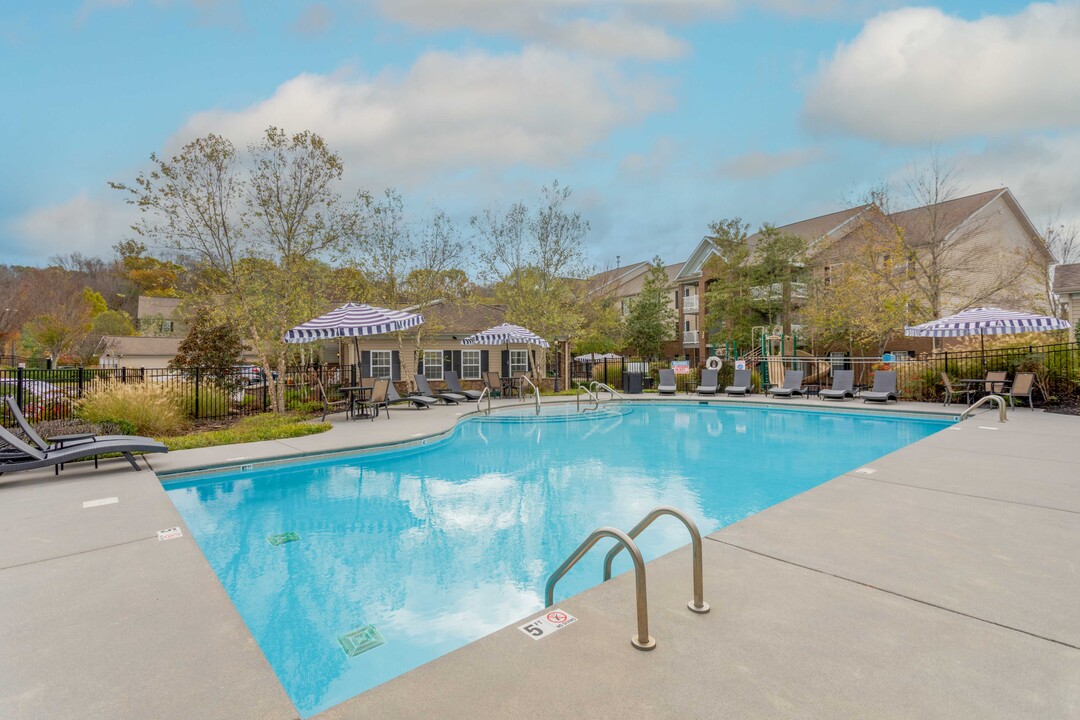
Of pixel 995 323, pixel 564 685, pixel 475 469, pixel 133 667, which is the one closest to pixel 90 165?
pixel 475 469

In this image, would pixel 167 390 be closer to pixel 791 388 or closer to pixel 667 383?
pixel 667 383

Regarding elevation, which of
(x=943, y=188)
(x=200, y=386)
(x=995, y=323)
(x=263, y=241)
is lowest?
(x=200, y=386)

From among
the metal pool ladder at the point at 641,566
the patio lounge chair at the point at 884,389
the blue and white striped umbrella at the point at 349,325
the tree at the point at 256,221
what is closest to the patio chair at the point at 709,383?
the patio lounge chair at the point at 884,389

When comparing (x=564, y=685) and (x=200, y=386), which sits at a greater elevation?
(x=200, y=386)

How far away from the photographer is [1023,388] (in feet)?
41.8

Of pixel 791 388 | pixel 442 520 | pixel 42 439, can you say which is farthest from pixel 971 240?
pixel 42 439

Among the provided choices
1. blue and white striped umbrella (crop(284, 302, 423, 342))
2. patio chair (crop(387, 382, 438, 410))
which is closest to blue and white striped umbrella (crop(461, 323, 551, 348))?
patio chair (crop(387, 382, 438, 410))

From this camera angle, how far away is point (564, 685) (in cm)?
217

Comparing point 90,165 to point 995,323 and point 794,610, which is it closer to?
point 794,610

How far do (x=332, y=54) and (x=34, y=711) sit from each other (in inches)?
625

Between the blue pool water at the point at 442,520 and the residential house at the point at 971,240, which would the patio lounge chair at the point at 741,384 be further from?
the residential house at the point at 971,240

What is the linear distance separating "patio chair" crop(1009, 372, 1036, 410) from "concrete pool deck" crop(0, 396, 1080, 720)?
10755mm

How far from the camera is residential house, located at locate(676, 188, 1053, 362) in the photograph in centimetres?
2069

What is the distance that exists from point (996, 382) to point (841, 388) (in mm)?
3694
